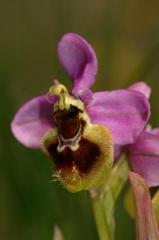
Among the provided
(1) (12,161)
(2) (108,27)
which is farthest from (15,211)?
(2) (108,27)

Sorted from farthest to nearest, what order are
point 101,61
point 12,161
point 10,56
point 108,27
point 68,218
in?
point 10,56 < point 101,61 < point 108,27 < point 12,161 < point 68,218

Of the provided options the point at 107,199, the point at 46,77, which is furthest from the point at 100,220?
the point at 46,77

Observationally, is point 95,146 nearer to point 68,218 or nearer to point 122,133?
point 122,133

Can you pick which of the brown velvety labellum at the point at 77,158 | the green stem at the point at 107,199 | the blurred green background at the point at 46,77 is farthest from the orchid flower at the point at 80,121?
the blurred green background at the point at 46,77

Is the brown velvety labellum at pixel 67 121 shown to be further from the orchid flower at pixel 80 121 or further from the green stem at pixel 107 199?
the green stem at pixel 107 199

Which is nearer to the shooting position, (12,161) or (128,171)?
(128,171)

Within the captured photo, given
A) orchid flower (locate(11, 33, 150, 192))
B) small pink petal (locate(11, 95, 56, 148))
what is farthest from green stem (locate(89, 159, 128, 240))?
small pink petal (locate(11, 95, 56, 148))
